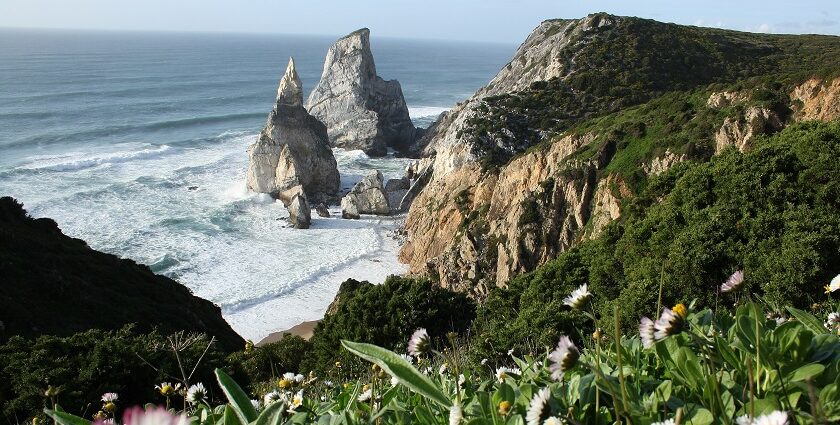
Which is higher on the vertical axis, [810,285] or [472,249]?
[810,285]

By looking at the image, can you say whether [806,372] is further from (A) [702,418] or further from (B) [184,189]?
(B) [184,189]

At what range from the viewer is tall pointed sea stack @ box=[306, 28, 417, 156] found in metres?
65.2

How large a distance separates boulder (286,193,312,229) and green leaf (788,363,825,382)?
39.5 metres

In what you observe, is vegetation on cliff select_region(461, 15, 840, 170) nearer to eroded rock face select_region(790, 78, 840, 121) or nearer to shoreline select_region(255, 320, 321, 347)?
eroded rock face select_region(790, 78, 840, 121)

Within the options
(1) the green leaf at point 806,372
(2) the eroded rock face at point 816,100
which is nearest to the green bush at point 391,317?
(1) the green leaf at point 806,372

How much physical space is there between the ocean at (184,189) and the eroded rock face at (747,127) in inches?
666

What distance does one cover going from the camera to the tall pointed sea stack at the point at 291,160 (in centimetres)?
4800

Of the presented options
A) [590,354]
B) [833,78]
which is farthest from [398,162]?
[590,354]

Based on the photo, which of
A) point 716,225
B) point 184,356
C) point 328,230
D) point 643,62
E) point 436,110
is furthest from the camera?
point 436,110

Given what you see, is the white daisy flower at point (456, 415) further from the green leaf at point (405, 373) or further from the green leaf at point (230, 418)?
the green leaf at point (230, 418)

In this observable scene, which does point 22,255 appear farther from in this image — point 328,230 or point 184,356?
point 328,230

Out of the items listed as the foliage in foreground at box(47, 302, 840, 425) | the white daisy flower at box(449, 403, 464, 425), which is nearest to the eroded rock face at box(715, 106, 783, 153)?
the foliage in foreground at box(47, 302, 840, 425)

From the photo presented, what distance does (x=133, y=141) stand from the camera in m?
61.8

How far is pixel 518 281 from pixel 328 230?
2541cm
